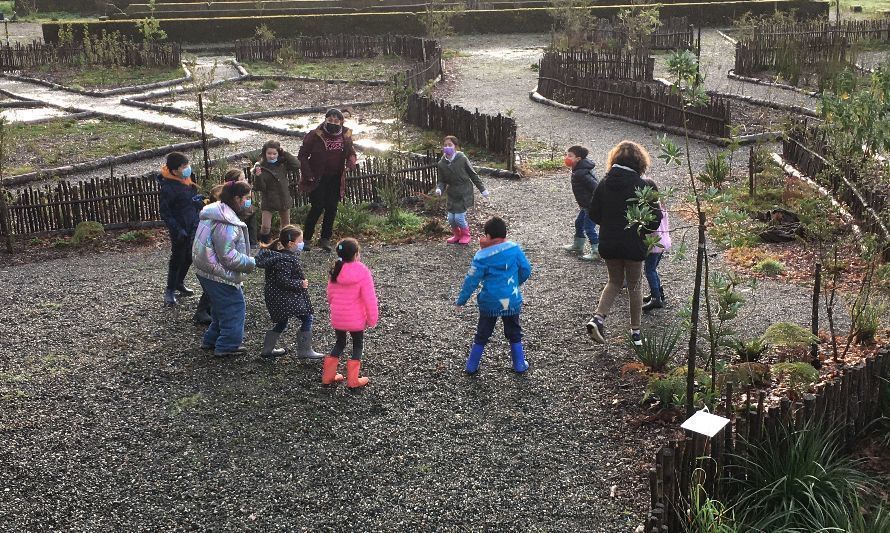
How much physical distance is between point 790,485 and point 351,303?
323 centimetres

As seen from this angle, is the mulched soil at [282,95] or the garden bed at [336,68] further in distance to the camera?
the garden bed at [336,68]

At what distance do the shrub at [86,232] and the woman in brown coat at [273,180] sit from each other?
2.40 meters

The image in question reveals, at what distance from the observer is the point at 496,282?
7.45 metres

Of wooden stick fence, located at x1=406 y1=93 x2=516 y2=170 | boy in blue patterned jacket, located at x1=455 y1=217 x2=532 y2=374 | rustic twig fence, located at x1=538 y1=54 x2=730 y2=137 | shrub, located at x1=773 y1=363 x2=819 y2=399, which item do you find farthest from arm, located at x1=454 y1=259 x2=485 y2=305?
rustic twig fence, located at x1=538 y1=54 x2=730 y2=137

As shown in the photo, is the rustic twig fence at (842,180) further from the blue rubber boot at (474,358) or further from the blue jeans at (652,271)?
the blue rubber boot at (474,358)

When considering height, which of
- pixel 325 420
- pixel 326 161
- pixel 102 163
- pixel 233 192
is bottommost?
pixel 325 420

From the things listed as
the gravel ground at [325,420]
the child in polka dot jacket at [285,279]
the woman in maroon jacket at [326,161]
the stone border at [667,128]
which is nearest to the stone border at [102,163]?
the woman in maroon jacket at [326,161]

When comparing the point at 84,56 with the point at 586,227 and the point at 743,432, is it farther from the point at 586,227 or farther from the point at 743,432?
the point at 743,432

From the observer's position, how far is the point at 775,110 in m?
19.0

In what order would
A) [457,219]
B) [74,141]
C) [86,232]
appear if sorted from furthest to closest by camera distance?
1. [74,141]
2. [86,232]
3. [457,219]

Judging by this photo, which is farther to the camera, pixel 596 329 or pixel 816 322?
pixel 596 329

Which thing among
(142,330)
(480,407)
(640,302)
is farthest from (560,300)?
(142,330)

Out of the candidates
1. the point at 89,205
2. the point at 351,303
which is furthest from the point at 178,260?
the point at 89,205

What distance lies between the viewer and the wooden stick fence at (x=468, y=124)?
15.7 meters
